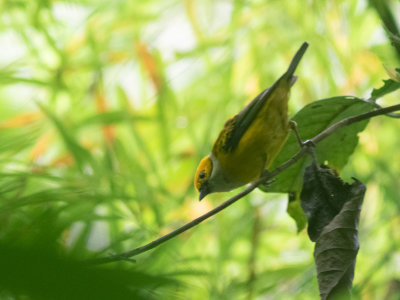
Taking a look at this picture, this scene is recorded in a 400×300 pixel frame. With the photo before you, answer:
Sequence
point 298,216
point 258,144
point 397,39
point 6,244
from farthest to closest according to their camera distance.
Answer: point 258,144 → point 298,216 → point 397,39 → point 6,244

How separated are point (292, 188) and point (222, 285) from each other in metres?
0.90

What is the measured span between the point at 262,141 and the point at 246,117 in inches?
3.5

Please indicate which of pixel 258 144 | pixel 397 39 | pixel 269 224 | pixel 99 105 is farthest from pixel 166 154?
pixel 397 39

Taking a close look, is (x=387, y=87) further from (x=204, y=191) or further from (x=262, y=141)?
(x=204, y=191)

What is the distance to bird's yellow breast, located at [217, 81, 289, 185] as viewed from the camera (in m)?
1.29

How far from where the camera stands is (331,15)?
6.74 feet

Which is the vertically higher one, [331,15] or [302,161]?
[331,15]

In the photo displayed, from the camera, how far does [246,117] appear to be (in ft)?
4.49

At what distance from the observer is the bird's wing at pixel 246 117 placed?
4.30ft

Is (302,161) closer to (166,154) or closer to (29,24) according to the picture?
(166,154)

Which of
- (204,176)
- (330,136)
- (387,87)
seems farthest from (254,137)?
(387,87)

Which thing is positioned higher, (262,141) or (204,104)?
(204,104)

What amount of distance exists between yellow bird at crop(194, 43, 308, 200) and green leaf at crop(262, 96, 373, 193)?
29cm

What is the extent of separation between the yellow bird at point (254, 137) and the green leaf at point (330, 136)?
0.29 meters
